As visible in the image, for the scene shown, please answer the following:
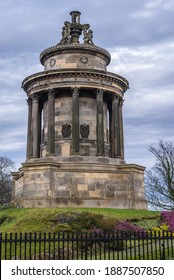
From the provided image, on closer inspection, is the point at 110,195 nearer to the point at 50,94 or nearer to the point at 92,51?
the point at 50,94

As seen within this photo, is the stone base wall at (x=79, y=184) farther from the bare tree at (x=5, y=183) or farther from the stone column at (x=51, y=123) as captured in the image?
the bare tree at (x=5, y=183)

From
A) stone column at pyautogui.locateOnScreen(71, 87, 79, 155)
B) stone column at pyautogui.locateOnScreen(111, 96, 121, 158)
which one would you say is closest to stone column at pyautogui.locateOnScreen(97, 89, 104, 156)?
stone column at pyautogui.locateOnScreen(71, 87, 79, 155)

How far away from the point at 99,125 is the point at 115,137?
254 centimetres

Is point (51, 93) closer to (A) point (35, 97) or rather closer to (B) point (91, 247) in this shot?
(A) point (35, 97)

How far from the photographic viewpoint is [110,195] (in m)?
28.2

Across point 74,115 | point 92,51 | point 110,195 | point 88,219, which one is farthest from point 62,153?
point 88,219

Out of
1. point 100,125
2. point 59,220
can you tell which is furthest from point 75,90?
point 59,220

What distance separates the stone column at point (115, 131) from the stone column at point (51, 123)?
16.7 ft

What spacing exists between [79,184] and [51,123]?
209 inches

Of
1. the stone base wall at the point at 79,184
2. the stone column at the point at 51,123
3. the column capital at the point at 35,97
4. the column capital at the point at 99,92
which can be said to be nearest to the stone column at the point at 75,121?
the stone base wall at the point at 79,184

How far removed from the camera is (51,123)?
30.1m

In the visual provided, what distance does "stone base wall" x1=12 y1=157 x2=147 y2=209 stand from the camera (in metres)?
27.1

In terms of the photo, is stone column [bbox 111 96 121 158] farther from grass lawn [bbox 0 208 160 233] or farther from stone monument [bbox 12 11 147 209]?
grass lawn [bbox 0 208 160 233]

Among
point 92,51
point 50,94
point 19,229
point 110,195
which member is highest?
point 92,51
